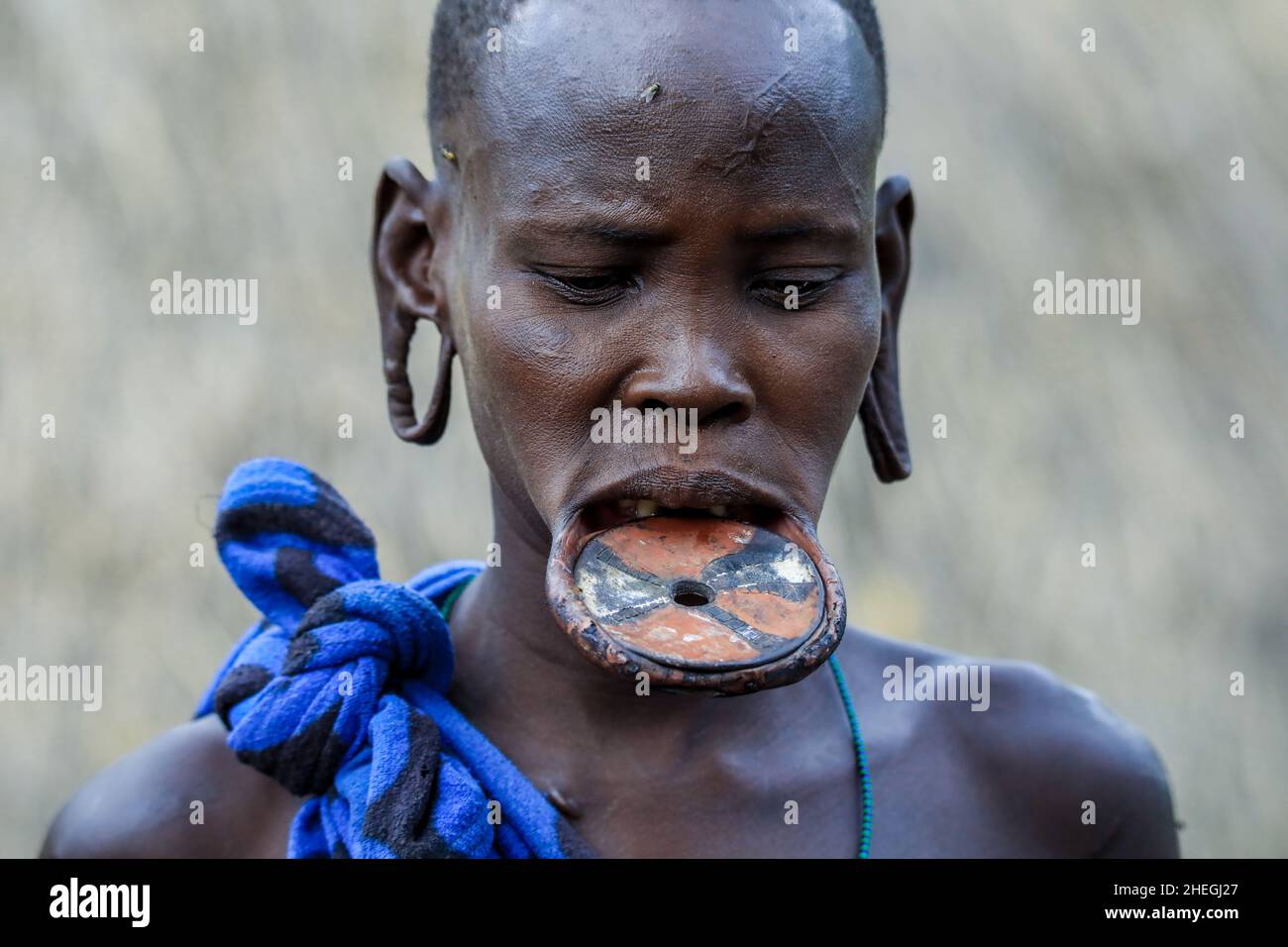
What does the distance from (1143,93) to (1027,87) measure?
364 mm

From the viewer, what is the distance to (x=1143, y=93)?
503 cm

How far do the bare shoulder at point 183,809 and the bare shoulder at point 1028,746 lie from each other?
3.23 feet

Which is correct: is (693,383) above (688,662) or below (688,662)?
above

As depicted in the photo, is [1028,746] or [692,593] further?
[1028,746]

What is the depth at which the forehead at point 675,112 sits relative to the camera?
201 centimetres

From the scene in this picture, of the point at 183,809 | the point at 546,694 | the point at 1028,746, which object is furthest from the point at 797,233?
the point at 183,809

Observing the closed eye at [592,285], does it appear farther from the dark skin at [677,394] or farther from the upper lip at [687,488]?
the upper lip at [687,488]

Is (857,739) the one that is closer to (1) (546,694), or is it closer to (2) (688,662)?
(1) (546,694)

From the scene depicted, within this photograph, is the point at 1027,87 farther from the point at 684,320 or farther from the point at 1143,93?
the point at 684,320

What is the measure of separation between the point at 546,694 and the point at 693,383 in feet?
2.21

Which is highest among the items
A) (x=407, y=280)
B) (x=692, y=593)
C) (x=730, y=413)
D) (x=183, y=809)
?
(x=407, y=280)

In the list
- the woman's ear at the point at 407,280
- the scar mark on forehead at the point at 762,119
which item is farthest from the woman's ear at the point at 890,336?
the woman's ear at the point at 407,280

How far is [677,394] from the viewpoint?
6.50 feet

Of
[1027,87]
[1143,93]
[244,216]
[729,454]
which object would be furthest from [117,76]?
[729,454]
